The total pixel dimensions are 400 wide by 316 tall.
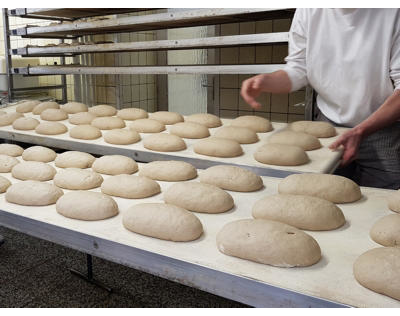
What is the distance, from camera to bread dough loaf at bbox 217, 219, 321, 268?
0.88 metres

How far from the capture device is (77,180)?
1.46 metres

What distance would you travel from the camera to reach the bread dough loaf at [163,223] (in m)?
1.00

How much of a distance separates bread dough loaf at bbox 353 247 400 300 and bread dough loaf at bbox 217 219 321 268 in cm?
11

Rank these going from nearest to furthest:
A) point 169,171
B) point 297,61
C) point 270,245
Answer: point 270,245 < point 169,171 < point 297,61

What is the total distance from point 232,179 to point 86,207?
530 millimetres

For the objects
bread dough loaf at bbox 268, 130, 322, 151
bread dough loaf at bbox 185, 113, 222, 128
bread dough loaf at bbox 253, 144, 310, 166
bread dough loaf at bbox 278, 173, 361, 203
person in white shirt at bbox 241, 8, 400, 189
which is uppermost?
person in white shirt at bbox 241, 8, 400, 189

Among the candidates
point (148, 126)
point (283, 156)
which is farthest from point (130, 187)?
point (148, 126)

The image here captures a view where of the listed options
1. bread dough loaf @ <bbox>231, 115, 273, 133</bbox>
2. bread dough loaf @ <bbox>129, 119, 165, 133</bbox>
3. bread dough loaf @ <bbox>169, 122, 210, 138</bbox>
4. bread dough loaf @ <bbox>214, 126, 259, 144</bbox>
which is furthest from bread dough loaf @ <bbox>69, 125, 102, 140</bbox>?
bread dough loaf @ <bbox>231, 115, 273, 133</bbox>

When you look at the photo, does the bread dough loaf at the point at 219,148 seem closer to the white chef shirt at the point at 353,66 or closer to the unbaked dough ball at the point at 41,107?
the white chef shirt at the point at 353,66

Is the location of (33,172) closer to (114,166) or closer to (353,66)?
(114,166)

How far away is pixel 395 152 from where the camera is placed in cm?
165

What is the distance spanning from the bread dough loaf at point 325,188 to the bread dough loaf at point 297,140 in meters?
0.44

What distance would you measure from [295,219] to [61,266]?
1.47m

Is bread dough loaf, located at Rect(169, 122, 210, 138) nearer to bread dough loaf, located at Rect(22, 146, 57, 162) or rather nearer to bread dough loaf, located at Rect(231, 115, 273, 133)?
bread dough loaf, located at Rect(231, 115, 273, 133)
